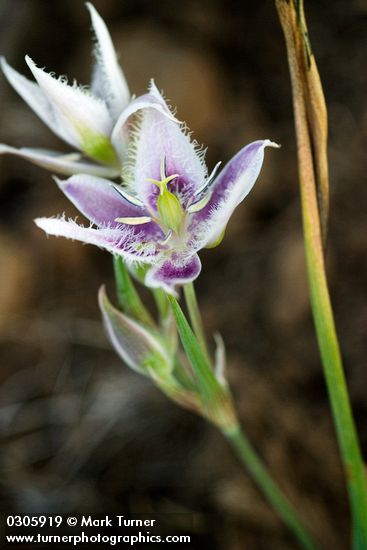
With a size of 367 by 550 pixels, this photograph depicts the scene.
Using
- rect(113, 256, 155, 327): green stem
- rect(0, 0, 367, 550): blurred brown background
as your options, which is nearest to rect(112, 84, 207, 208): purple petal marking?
rect(113, 256, 155, 327): green stem

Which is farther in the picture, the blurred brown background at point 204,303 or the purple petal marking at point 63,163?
the blurred brown background at point 204,303

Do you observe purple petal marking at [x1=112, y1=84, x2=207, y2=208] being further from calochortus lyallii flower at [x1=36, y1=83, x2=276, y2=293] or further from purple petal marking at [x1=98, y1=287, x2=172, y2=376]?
purple petal marking at [x1=98, y1=287, x2=172, y2=376]

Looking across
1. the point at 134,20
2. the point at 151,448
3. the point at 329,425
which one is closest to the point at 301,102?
the point at 329,425

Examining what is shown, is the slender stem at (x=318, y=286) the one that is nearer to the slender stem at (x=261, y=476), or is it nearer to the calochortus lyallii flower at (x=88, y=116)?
the slender stem at (x=261, y=476)

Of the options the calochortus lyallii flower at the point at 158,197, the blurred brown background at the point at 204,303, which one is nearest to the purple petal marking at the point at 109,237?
the calochortus lyallii flower at the point at 158,197

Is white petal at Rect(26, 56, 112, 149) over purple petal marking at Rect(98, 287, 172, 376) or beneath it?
over

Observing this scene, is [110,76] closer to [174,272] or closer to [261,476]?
[174,272]

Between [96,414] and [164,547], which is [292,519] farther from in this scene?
[96,414]
